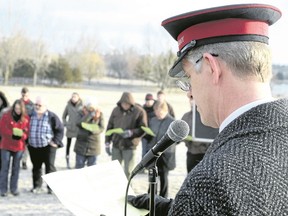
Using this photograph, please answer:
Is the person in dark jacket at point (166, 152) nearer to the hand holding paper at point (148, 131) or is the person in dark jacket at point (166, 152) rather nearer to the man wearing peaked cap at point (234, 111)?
the hand holding paper at point (148, 131)

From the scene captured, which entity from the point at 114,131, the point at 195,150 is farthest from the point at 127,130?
the point at 195,150

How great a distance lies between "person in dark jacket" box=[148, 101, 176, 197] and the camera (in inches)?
255

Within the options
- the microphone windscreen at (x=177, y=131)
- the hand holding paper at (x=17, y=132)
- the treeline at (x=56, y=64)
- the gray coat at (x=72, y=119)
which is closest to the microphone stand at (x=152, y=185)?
the microphone windscreen at (x=177, y=131)

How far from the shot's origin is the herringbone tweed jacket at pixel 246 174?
1.04 meters

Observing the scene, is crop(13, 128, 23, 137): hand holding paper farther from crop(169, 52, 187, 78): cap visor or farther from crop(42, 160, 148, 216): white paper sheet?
crop(169, 52, 187, 78): cap visor

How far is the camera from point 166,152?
639cm

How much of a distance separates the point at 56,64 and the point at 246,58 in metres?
49.8

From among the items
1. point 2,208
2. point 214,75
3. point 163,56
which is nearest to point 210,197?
point 214,75

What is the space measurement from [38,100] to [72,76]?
43254 mm

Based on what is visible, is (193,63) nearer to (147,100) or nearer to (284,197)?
(284,197)

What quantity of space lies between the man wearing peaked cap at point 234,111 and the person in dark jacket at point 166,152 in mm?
4930

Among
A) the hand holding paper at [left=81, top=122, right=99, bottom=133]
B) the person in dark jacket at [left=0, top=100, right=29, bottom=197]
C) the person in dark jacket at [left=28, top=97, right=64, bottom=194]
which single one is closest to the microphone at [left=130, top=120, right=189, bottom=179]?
the person in dark jacket at [left=28, top=97, right=64, bottom=194]

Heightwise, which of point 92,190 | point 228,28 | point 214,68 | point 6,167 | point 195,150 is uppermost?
point 228,28

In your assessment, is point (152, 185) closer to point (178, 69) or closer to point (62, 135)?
point (178, 69)
